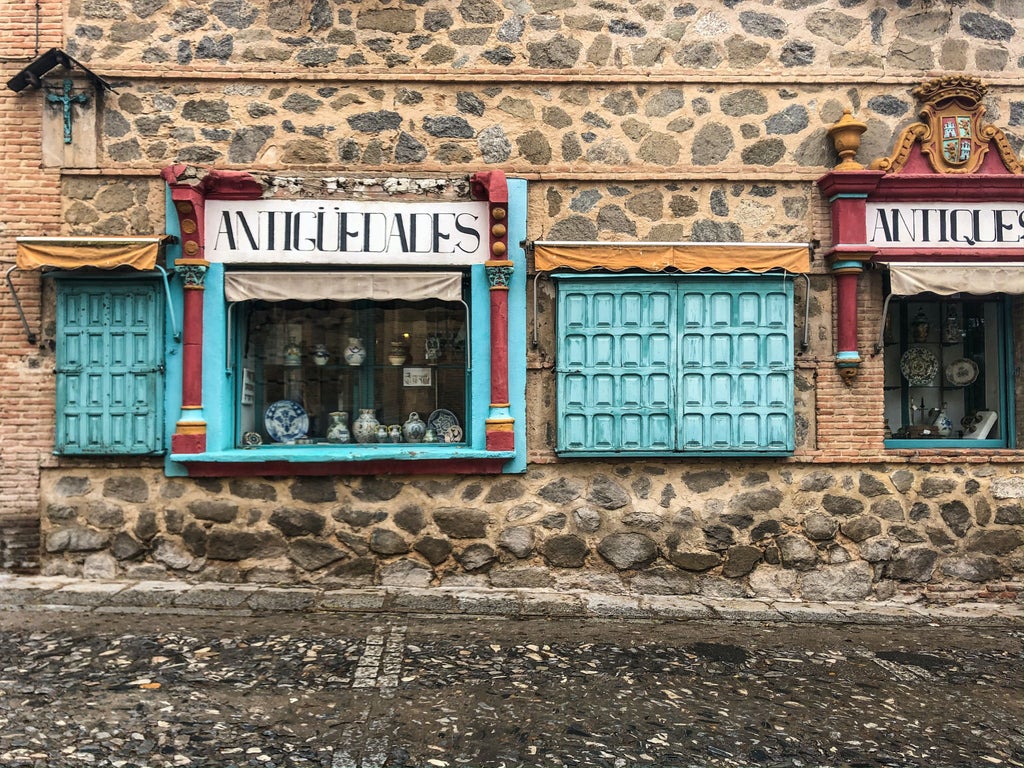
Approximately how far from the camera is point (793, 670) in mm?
4805

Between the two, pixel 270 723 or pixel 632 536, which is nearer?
pixel 270 723

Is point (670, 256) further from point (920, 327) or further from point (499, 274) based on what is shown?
point (920, 327)

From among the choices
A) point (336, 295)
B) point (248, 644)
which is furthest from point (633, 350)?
point (248, 644)

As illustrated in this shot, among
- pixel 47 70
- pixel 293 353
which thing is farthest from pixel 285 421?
pixel 47 70

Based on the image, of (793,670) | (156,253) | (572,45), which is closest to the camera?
(793,670)

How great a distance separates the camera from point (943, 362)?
23.2ft

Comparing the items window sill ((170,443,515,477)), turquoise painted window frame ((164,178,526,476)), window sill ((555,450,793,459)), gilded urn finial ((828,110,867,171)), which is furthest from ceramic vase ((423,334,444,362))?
gilded urn finial ((828,110,867,171))

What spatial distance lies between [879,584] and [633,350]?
2908 mm

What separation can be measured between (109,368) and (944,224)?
7.22 meters

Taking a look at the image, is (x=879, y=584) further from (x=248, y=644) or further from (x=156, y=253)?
(x=156, y=253)

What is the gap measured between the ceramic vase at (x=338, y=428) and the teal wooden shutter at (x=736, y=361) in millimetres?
2960

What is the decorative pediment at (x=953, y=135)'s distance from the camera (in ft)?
21.4

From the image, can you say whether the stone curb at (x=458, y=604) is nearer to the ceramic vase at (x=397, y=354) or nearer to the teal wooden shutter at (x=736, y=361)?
the teal wooden shutter at (x=736, y=361)

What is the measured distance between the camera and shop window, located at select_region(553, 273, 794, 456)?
21.2ft
